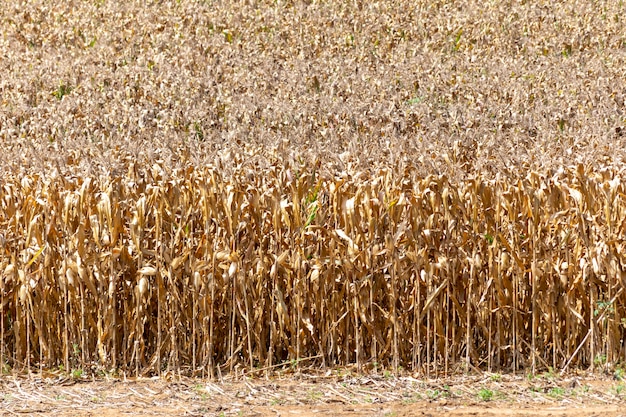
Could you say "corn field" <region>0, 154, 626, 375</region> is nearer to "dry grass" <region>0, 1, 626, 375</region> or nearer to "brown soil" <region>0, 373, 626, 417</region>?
"dry grass" <region>0, 1, 626, 375</region>

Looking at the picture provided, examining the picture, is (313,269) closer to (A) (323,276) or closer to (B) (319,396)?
(A) (323,276)

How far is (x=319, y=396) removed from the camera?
5.94m

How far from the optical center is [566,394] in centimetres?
587

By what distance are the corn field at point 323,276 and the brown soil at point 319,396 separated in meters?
0.15

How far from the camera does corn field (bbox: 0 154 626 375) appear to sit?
609cm

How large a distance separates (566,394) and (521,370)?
1.60ft

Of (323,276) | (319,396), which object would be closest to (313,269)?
(323,276)

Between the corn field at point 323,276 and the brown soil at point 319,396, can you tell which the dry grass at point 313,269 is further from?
the brown soil at point 319,396

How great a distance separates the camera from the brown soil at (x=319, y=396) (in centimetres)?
564

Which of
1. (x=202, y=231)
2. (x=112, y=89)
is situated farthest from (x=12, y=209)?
(x=112, y=89)

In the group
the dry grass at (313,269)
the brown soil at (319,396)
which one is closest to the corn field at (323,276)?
the dry grass at (313,269)

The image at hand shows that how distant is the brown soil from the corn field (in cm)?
15

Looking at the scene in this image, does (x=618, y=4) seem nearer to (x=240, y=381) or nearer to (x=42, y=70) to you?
(x=42, y=70)

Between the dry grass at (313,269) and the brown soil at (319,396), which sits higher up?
the dry grass at (313,269)
